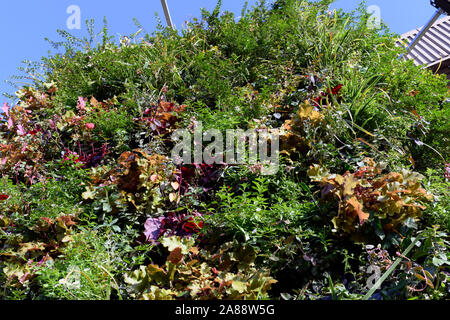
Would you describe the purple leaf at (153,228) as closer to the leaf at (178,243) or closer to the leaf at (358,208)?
the leaf at (178,243)

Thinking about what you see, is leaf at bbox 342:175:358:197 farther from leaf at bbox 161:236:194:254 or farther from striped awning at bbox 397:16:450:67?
striped awning at bbox 397:16:450:67

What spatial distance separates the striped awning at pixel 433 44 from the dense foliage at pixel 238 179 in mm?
5491

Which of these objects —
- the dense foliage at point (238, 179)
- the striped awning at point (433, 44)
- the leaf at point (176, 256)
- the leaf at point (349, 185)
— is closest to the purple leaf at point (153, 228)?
the dense foliage at point (238, 179)

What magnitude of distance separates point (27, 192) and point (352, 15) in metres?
3.60

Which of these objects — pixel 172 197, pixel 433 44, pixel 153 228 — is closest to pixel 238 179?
pixel 172 197

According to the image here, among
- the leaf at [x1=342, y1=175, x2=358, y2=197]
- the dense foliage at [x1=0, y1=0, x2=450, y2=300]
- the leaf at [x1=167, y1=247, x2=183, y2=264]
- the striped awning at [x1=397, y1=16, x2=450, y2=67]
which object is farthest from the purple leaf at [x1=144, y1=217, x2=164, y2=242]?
the striped awning at [x1=397, y1=16, x2=450, y2=67]

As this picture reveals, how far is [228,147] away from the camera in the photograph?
2086 mm

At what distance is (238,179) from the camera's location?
2010 mm

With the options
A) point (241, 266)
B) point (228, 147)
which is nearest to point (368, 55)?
point (228, 147)

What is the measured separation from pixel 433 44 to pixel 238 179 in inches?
376

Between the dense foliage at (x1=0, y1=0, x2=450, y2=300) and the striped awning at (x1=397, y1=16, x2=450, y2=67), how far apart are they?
5.49m

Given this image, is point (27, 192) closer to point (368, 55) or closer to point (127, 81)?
point (127, 81)

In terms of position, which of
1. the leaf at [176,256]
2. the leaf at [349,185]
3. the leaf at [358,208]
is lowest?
the leaf at [176,256]

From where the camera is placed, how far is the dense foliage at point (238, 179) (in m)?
1.46
